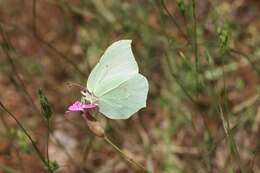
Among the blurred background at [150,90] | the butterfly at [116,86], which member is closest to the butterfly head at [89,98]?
the butterfly at [116,86]

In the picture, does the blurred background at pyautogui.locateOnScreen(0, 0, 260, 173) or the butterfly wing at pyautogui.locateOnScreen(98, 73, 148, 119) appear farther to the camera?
the blurred background at pyautogui.locateOnScreen(0, 0, 260, 173)

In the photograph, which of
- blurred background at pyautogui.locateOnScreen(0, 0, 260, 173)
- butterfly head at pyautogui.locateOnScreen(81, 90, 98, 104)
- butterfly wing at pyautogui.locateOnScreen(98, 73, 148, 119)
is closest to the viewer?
butterfly wing at pyautogui.locateOnScreen(98, 73, 148, 119)

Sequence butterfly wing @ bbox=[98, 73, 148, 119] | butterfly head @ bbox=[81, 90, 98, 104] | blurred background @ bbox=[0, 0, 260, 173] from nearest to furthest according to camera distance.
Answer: butterfly wing @ bbox=[98, 73, 148, 119] < butterfly head @ bbox=[81, 90, 98, 104] < blurred background @ bbox=[0, 0, 260, 173]

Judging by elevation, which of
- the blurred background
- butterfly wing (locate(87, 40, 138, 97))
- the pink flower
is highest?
butterfly wing (locate(87, 40, 138, 97))

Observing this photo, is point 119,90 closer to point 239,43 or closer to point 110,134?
point 110,134

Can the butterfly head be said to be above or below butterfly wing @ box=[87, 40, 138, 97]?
below

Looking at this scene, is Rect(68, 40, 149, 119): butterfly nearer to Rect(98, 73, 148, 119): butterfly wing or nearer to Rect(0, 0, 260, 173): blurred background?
Rect(98, 73, 148, 119): butterfly wing

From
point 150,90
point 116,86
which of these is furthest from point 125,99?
point 150,90

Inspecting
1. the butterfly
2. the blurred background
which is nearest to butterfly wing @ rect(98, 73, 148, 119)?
the butterfly
